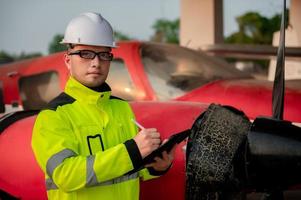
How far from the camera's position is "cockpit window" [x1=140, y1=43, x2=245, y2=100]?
200 inches

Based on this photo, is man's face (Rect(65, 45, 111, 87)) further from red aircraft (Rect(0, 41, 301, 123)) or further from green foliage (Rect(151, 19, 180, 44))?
green foliage (Rect(151, 19, 180, 44))

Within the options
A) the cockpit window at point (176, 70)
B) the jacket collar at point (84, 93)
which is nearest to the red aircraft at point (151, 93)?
the cockpit window at point (176, 70)

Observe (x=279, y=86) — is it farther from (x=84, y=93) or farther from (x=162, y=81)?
(x=162, y=81)

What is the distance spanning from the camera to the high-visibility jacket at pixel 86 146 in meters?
2.00

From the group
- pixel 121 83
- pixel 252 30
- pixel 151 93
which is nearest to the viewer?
pixel 151 93

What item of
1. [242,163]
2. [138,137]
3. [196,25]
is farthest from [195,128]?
[196,25]

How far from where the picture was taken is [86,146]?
214 cm

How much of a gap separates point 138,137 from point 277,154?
62 centimetres

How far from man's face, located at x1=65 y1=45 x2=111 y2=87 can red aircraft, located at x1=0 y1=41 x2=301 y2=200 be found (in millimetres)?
802

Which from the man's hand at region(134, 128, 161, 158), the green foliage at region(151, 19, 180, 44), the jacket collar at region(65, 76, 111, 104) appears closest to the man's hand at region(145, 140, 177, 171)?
the man's hand at region(134, 128, 161, 158)

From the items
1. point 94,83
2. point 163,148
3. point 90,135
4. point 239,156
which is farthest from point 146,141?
point 239,156

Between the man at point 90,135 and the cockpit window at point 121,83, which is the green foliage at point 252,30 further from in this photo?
the man at point 90,135

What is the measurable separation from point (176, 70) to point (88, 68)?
3.15 m

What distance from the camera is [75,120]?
2.16 metres
